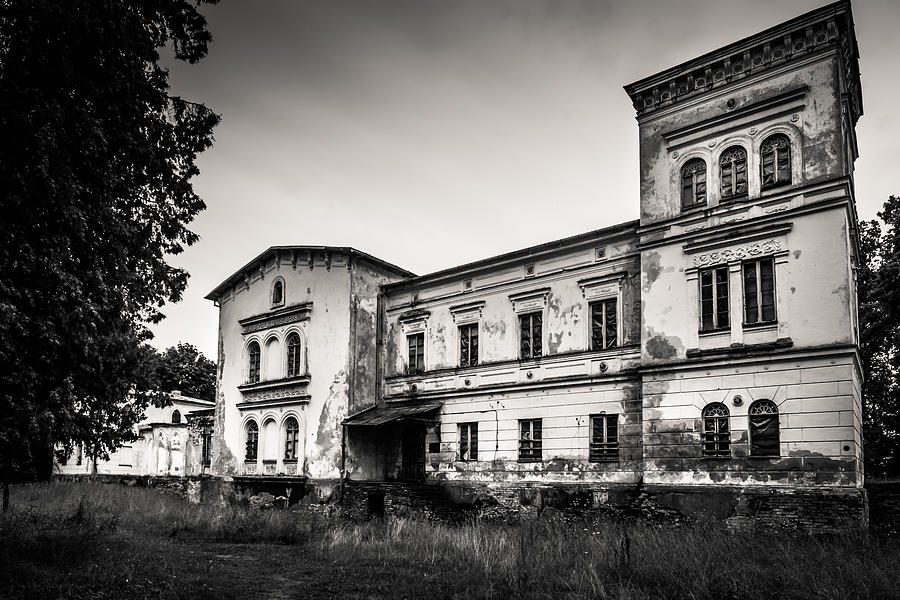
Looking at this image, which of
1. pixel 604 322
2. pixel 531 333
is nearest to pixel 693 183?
pixel 604 322

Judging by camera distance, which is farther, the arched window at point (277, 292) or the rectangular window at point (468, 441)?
the arched window at point (277, 292)

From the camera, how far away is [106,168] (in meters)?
9.56

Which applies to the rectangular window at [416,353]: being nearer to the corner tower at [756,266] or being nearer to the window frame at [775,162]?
the corner tower at [756,266]

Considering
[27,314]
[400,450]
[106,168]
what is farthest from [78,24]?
[400,450]

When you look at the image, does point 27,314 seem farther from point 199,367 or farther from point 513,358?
point 199,367

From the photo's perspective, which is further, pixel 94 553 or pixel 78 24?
pixel 94 553

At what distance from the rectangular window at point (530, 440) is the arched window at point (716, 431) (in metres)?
5.19

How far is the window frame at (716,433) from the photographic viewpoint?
16672mm

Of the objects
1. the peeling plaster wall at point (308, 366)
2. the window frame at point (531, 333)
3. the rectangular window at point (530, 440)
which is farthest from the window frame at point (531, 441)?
the peeling plaster wall at point (308, 366)

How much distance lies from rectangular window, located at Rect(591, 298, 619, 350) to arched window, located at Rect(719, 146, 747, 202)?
4.23m

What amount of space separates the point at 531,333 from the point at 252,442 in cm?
1275

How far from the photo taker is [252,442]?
28.3 meters

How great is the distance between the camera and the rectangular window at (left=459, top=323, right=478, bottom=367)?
23.4 metres

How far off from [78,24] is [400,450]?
18890mm
